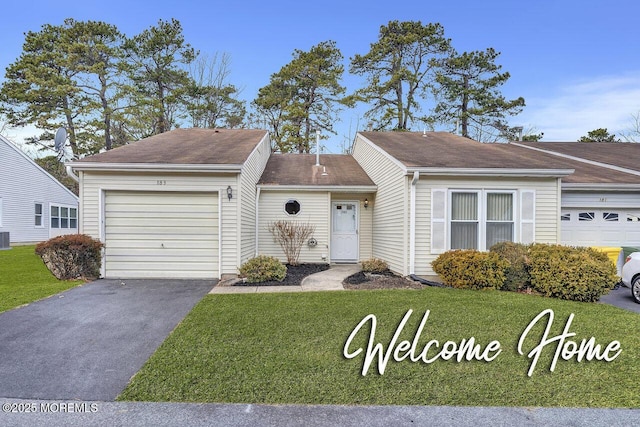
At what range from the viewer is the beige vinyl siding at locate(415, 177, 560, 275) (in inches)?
324

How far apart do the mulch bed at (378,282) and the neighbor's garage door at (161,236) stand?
3218 millimetres

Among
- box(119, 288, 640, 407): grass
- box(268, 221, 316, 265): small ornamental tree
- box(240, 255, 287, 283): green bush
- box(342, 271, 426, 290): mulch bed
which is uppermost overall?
box(268, 221, 316, 265): small ornamental tree

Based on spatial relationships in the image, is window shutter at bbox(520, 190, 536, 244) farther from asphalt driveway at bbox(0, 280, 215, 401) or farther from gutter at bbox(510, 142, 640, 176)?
asphalt driveway at bbox(0, 280, 215, 401)

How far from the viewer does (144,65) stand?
22.0 metres

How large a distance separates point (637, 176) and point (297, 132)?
1588 cm

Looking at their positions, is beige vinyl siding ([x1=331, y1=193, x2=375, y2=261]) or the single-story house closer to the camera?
the single-story house

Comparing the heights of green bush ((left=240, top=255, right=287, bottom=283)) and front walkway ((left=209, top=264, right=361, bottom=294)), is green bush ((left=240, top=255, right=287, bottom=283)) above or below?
above

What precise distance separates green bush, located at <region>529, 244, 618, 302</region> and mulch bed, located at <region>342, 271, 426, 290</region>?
2.27 metres

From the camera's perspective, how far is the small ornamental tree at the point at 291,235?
417 inches

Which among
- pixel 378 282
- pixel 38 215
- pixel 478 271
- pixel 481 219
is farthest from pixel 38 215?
pixel 478 271

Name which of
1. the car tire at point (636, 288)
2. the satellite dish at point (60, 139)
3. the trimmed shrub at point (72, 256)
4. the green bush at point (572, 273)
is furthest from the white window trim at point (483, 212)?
the satellite dish at point (60, 139)

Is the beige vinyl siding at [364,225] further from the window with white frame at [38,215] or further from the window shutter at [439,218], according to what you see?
the window with white frame at [38,215]

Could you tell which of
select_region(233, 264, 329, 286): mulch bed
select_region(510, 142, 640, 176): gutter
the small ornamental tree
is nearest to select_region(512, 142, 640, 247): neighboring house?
select_region(510, 142, 640, 176): gutter

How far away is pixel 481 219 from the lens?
27.2ft
